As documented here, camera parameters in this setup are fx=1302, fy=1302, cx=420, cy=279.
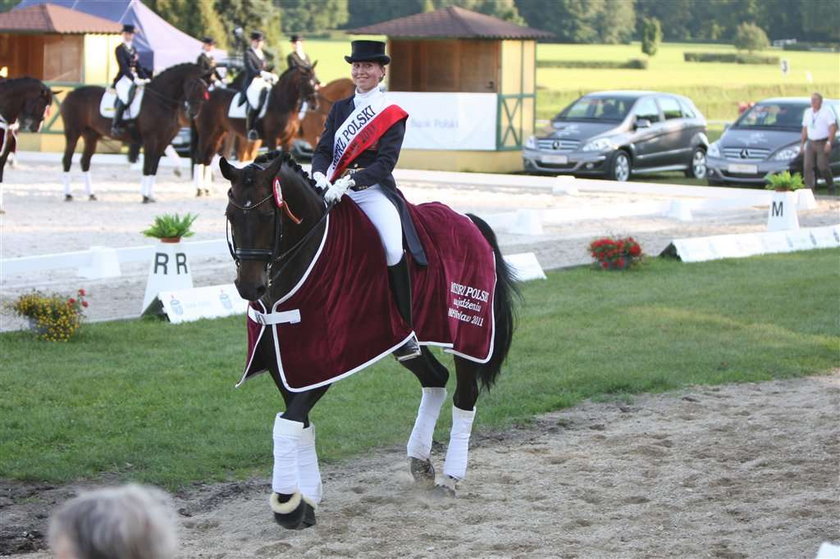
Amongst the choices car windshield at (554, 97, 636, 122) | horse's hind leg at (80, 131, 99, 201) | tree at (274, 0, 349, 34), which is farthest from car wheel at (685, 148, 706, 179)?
tree at (274, 0, 349, 34)

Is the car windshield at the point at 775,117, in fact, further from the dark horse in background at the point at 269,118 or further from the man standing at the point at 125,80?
the man standing at the point at 125,80

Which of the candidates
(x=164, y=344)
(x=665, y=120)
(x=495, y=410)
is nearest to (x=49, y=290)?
(x=164, y=344)

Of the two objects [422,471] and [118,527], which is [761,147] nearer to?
[422,471]

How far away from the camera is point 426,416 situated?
734cm

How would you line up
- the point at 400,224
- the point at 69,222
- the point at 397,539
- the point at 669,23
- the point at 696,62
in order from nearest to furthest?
1. the point at 397,539
2. the point at 400,224
3. the point at 69,222
4. the point at 696,62
5. the point at 669,23

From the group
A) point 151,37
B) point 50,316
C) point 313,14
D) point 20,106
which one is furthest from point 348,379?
point 313,14

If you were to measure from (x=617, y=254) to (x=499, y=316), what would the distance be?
7.79 m

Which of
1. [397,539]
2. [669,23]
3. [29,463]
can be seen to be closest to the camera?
[397,539]

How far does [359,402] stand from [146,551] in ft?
21.7

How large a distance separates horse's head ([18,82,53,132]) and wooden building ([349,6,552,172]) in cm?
1023

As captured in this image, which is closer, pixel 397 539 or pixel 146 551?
pixel 146 551

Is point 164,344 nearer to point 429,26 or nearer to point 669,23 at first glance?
point 429,26

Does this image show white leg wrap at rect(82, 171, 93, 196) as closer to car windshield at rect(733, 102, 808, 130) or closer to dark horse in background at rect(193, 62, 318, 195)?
dark horse in background at rect(193, 62, 318, 195)

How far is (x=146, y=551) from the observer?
2703mm
